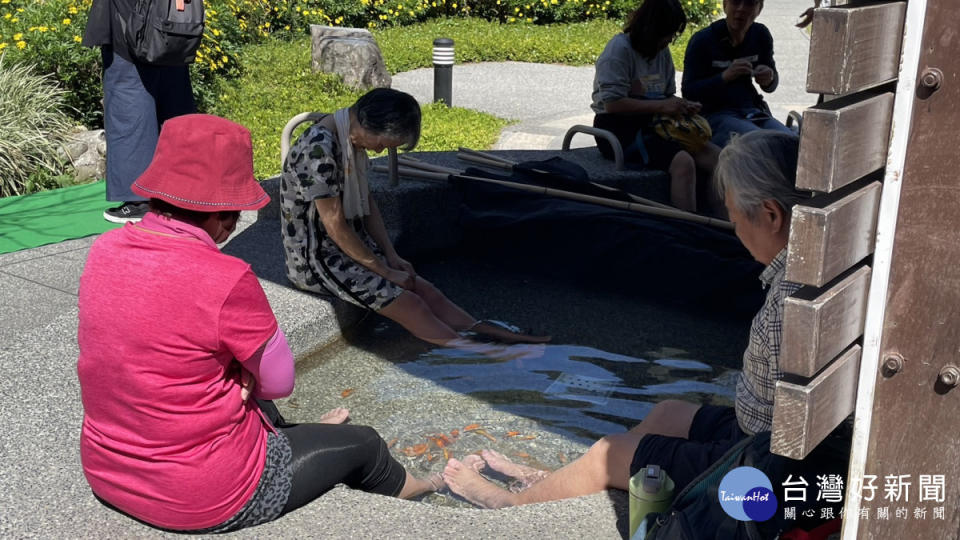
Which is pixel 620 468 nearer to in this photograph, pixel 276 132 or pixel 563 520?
pixel 563 520

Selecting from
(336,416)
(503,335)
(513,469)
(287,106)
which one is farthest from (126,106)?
(287,106)

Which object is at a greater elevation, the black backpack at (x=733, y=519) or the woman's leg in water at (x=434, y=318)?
the black backpack at (x=733, y=519)

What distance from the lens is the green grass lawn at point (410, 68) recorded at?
30.0 feet

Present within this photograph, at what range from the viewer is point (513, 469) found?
3.74 meters

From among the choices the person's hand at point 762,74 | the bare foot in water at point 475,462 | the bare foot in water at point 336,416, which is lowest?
the bare foot in water at point 475,462

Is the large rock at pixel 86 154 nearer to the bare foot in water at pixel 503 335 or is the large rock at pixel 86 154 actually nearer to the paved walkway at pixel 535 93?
the paved walkway at pixel 535 93

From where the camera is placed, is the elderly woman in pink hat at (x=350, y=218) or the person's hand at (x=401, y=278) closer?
the elderly woman in pink hat at (x=350, y=218)

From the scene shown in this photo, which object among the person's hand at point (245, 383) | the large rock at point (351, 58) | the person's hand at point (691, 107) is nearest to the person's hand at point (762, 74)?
the person's hand at point (691, 107)

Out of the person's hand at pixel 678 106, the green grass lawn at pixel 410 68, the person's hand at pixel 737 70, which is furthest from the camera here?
the green grass lawn at pixel 410 68

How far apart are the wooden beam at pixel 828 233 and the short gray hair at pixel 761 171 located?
1.88ft

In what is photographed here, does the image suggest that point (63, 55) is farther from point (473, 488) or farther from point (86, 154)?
point (473, 488)

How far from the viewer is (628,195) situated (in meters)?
5.84

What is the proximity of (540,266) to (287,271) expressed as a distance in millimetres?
1563

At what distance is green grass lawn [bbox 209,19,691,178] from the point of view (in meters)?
9.13
